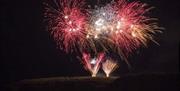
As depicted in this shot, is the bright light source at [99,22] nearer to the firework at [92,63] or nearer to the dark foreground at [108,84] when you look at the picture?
the dark foreground at [108,84]

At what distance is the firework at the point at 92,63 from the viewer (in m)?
35.9

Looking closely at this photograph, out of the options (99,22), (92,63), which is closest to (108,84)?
(99,22)

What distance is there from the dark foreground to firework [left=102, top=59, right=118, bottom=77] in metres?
3.81

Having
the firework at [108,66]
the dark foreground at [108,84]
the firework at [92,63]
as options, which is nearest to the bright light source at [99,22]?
the dark foreground at [108,84]

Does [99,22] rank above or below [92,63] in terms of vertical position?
above

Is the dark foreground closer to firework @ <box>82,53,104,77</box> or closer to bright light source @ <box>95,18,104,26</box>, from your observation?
firework @ <box>82,53,104,77</box>

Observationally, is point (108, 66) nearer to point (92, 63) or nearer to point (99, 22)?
point (92, 63)

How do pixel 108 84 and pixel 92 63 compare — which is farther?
pixel 92 63

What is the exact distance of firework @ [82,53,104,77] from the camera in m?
35.9

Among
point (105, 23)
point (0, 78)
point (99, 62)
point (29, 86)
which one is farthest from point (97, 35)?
point (0, 78)

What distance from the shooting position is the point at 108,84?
Answer: 30.3m

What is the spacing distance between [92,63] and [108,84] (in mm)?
6582

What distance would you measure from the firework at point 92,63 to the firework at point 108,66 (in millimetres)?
651

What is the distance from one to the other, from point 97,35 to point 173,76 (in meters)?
9.03
